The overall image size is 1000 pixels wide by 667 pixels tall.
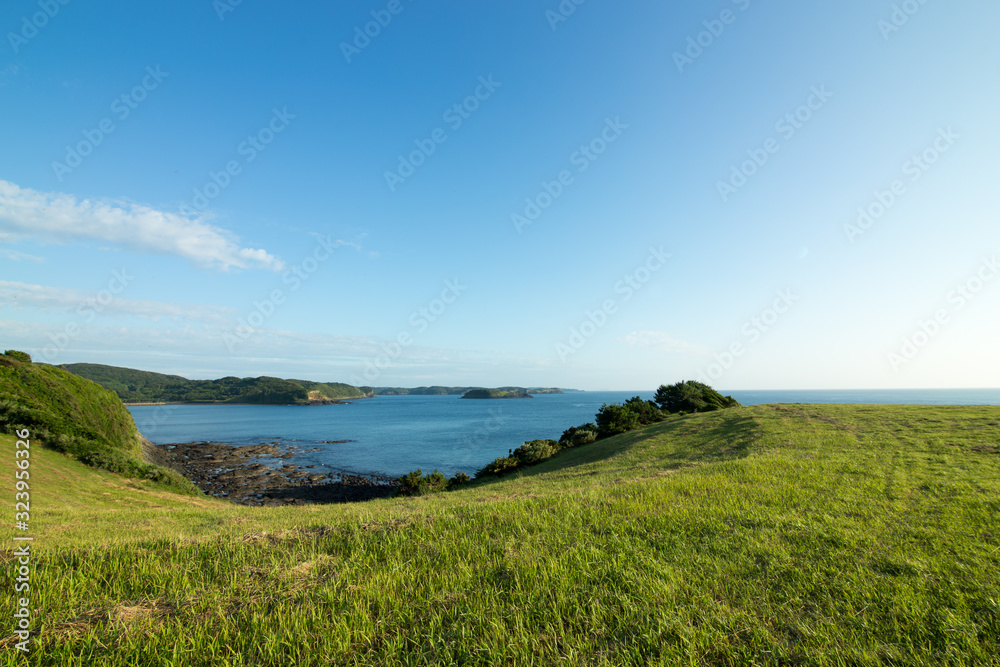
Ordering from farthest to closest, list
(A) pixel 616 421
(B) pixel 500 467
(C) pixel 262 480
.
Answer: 1. (C) pixel 262 480
2. (A) pixel 616 421
3. (B) pixel 500 467

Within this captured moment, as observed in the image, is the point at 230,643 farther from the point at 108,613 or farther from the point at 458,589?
the point at 458,589

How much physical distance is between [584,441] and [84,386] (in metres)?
45.4

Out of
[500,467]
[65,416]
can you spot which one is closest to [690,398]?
[500,467]

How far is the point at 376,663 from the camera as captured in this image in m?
3.59

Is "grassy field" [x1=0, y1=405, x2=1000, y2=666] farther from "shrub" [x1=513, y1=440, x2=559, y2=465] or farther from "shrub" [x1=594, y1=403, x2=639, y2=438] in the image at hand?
"shrub" [x1=594, y1=403, x2=639, y2=438]

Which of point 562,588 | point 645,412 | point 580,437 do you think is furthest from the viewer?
point 645,412

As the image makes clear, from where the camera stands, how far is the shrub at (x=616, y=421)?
39531 mm

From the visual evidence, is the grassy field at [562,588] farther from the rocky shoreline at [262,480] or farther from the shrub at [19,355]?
the shrub at [19,355]

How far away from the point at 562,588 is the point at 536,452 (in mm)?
32180

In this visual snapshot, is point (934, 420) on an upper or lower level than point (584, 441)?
upper

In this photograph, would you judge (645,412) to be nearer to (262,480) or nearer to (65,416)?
(262,480)

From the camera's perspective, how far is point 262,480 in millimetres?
43531

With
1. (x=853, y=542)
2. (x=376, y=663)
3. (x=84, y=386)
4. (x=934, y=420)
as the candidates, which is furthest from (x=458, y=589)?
(x=84, y=386)

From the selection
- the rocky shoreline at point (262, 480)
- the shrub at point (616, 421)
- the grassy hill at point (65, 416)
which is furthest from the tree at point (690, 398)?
the grassy hill at point (65, 416)
